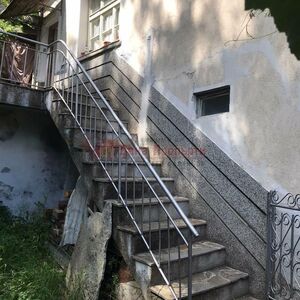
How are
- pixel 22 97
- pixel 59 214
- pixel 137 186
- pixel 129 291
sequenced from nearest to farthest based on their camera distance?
pixel 129 291
pixel 137 186
pixel 22 97
pixel 59 214

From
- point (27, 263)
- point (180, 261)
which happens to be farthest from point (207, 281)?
point (27, 263)

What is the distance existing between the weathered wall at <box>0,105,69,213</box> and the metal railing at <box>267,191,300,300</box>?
4495 millimetres

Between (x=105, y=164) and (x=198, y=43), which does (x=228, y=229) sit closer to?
(x=105, y=164)

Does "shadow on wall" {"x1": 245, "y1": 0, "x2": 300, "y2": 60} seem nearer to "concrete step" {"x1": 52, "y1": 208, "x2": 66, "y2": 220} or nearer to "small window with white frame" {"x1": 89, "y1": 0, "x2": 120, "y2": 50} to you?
"concrete step" {"x1": 52, "y1": 208, "x2": 66, "y2": 220}

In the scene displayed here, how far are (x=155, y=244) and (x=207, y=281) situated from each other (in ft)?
1.94

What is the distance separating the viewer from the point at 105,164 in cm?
405

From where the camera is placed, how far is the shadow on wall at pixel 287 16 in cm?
50

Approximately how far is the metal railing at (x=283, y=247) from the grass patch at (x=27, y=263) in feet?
6.74

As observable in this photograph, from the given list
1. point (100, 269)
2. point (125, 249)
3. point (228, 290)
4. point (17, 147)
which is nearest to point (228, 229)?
point (228, 290)

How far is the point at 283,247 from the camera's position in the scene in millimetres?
3143

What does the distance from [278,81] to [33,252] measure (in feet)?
12.0

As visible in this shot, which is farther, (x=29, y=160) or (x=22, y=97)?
(x=29, y=160)

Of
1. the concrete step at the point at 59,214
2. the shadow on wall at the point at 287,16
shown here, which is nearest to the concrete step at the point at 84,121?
the concrete step at the point at 59,214

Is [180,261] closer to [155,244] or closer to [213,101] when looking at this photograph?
[155,244]
